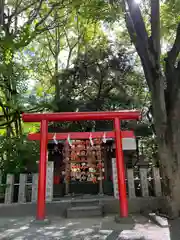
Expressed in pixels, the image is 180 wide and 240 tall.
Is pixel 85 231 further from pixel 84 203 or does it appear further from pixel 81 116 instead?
pixel 81 116

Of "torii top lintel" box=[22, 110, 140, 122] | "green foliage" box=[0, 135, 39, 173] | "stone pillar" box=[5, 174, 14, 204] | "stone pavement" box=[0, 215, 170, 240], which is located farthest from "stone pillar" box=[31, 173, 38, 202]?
"torii top lintel" box=[22, 110, 140, 122]

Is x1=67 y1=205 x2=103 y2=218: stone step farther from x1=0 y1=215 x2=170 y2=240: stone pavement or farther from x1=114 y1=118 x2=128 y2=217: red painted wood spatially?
x1=114 y1=118 x2=128 y2=217: red painted wood

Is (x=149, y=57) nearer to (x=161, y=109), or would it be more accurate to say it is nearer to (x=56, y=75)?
(x=161, y=109)

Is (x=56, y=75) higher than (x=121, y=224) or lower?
higher

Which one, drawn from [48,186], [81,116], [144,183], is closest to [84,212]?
[48,186]

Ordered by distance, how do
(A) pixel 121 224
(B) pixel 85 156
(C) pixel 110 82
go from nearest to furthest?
(A) pixel 121 224, (B) pixel 85 156, (C) pixel 110 82

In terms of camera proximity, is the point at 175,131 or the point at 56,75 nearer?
the point at 175,131

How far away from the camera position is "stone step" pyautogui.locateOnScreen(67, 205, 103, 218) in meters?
6.70

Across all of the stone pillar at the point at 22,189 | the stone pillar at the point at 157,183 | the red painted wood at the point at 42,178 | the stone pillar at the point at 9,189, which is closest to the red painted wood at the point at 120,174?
the red painted wood at the point at 42,178

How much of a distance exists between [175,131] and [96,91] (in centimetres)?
540

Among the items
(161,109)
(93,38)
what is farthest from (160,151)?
(93,38)

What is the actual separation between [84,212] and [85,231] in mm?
1827

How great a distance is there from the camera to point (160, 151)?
630 cm

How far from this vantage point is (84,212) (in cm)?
677
